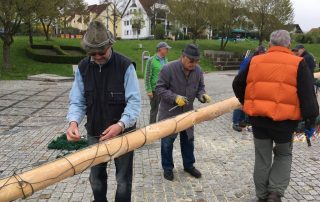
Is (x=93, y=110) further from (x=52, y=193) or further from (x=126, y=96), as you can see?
(x=52, y=193)

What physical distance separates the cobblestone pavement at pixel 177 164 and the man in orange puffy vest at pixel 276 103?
0.47m

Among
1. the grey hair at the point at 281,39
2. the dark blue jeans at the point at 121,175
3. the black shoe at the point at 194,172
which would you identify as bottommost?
the black shoe at the point at 194,172

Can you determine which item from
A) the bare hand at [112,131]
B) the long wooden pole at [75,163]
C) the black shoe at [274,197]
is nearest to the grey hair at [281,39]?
the long wooden pole at [75,163]

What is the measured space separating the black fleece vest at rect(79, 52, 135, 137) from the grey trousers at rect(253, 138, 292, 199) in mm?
1796

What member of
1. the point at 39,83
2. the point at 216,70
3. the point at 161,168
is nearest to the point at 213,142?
the point at 161,168

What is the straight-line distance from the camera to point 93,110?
3611 millimetres

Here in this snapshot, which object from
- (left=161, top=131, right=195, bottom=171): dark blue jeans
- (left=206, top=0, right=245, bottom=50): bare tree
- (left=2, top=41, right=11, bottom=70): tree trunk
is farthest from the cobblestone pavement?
(left=206, top=0, right=245, bottom=50): bare tree

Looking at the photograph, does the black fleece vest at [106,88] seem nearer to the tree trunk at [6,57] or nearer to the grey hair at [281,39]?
the grey hair at [281,39]

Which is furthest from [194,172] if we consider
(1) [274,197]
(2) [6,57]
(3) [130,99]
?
(2) [6,57]

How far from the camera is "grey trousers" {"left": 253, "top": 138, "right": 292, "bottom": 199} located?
4.42 metres

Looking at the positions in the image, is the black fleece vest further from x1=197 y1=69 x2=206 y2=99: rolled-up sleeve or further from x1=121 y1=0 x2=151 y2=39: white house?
x1=121 y1=0 x2=151 y2=39: white house

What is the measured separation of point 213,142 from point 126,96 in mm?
4153

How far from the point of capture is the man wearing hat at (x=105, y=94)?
343cm

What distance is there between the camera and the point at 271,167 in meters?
4.57
